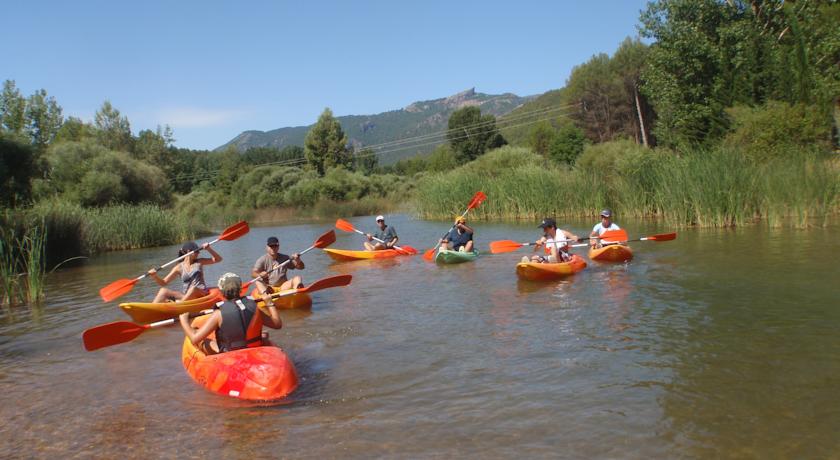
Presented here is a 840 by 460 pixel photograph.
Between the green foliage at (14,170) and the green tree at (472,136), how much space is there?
166 ft

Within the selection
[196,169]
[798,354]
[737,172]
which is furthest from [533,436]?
[196,169]

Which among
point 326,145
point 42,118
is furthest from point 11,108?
point 326,145

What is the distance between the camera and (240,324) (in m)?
6.48

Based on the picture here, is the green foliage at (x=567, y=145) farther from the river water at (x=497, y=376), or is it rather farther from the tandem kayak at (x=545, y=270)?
the river water at (x=497, y=376)

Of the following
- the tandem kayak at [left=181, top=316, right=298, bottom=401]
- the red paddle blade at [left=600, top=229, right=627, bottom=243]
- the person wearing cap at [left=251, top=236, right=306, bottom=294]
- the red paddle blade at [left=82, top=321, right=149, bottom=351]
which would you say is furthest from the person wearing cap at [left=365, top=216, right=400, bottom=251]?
the tandem kayak at [left=181, top=316, right=298, bottom=401]

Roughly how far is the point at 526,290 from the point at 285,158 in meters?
79.7

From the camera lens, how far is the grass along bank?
1619 centimetres

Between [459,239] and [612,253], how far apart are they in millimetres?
3920

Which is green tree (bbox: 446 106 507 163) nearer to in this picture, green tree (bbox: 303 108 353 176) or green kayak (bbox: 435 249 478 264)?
green tree (bbox: 303 108 353 176)

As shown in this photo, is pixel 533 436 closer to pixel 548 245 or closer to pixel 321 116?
pixel 548 245

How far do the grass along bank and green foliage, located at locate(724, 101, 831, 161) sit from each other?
2.37 metres

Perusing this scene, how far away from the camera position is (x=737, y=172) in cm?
1652

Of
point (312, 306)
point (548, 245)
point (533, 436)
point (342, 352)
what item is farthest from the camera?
point (548, 245)

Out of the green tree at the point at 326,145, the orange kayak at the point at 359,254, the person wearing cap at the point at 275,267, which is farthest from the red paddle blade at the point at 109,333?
the green tree at the point at 326,145
